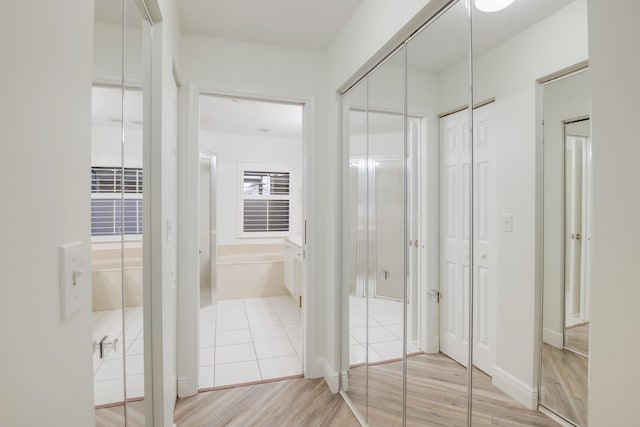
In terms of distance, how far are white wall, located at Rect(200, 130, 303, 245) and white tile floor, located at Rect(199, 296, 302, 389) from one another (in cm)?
130

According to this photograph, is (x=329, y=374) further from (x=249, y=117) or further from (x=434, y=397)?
(x=249, y=117)

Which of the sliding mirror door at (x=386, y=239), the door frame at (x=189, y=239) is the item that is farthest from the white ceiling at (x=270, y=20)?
the sliding mirror door at (x=386, y=239)

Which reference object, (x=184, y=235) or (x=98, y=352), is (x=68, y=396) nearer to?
(x=98, y=352)

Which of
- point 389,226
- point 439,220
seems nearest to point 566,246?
point 439,220

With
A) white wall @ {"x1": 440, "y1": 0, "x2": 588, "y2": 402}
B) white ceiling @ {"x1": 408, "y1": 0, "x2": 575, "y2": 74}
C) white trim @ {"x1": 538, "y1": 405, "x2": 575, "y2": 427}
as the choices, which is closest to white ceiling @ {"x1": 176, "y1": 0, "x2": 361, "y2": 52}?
white ceiling @ {"x1": 408, "y1": 0, "x2": 575, "y2": 74}

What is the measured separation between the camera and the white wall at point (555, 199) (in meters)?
0.86

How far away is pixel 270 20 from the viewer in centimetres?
213

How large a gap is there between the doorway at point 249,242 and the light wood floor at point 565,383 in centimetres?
180

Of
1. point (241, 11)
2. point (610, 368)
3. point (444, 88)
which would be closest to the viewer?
point (610, 368)

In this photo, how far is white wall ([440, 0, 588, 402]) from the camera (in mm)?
933

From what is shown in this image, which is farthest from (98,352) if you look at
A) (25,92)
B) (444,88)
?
(444,88)

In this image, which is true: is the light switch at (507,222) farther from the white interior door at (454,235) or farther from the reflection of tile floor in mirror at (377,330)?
the reflection of tile floor in mirror at (377,330)

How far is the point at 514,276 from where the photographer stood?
103 centimetres

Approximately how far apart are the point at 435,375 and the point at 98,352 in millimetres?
1256
